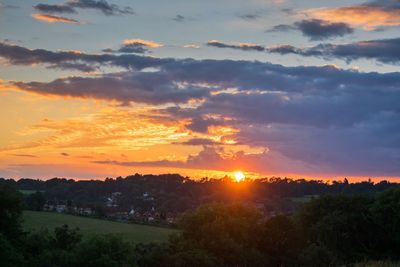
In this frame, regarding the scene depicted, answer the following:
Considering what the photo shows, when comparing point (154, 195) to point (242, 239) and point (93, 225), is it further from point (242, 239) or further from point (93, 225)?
point (242, 239)

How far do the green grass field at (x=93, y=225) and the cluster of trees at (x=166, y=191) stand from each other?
1300 centimetres

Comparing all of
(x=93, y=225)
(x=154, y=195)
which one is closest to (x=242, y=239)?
(x=93, y=225)

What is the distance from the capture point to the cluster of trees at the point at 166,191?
121 m

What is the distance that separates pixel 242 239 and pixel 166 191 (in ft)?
240

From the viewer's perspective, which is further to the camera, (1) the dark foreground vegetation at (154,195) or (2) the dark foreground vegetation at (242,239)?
(1) the dark foreground vegetation at (154,195)

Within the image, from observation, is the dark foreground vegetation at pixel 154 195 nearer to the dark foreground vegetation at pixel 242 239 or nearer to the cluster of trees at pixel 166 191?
the cluster of trees at pixel 166 191

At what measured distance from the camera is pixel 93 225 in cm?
9506

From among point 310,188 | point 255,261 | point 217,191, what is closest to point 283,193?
point 310,188

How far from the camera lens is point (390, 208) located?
6181 cm

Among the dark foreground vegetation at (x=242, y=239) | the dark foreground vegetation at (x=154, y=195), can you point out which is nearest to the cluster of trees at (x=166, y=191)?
the dark foreground vegetation at (x=154, y=195)

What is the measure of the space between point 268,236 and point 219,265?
996 cm

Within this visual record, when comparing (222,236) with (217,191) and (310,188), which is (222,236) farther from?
(310,188)

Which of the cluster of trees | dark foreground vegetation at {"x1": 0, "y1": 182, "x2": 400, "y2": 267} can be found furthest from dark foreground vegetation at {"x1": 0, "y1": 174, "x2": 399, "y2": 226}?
dark foreground vegetation at {"x1": 0, "y1": 182, "x2": 400, "y2": 267}

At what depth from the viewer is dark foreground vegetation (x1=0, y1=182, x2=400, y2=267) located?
46000mm
